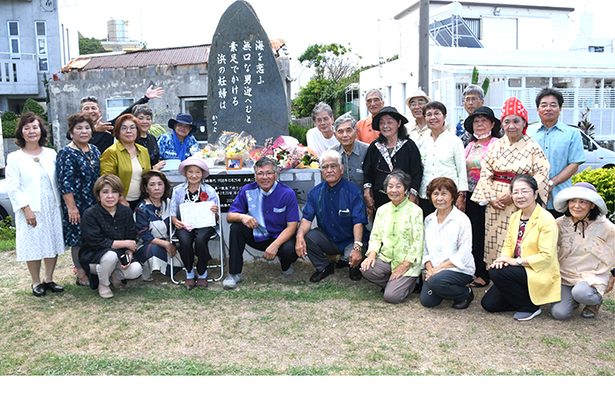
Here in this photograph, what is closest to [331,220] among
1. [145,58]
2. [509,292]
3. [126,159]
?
[509,292]

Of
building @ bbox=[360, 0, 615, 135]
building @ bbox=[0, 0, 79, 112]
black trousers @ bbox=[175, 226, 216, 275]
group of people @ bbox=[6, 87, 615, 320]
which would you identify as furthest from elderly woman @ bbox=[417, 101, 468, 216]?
building @ bbox=[0, 0, 79, 112]

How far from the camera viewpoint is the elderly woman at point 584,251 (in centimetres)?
416

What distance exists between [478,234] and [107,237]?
129 inches

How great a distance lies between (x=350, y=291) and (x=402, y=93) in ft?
54.3

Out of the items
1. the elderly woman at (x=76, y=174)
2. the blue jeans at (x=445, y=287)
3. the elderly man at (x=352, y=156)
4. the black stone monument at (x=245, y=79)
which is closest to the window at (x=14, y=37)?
the black stone monument at (x=245, y=79)

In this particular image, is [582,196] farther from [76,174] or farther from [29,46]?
[29,46]

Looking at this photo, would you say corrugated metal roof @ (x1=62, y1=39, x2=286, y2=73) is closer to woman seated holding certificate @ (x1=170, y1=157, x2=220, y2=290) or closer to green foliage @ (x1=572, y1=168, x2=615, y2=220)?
woman seated holding certificate @ (x1=170, y1=157, x2=220, y2=290)

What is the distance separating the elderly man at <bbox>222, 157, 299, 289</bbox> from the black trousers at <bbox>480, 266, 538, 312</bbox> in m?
1.78

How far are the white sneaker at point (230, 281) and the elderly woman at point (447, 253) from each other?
169 centimetres

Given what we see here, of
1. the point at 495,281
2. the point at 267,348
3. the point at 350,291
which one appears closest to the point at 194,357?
the point at 267,348

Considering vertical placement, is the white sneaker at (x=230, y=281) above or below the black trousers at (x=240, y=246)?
below

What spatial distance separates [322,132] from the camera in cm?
600

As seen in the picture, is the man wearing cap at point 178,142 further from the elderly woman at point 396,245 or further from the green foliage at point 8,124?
the green foliage at point 8,124

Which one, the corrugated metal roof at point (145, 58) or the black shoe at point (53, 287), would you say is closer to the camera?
the black shoe at point (53, 287)
